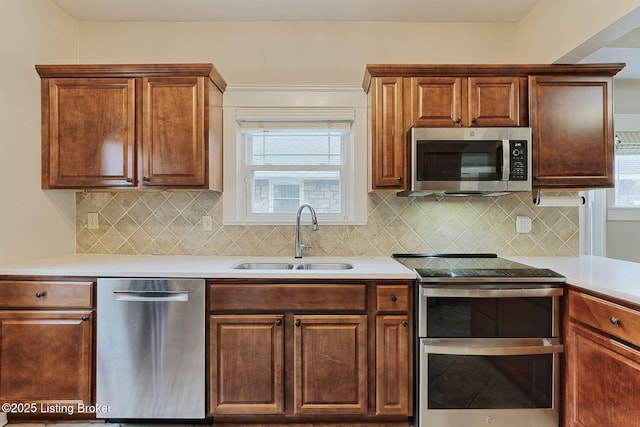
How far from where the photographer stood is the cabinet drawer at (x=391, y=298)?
1.86 m

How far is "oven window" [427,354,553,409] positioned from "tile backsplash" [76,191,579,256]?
91cm

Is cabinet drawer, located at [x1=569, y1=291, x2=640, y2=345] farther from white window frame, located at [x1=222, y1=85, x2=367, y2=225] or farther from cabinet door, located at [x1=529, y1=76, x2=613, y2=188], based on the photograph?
white window frame, located at [x1=222, y1=85, x2=367, y2=225]

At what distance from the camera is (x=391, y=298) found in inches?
73.4

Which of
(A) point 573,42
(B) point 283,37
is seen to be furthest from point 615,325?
(B) point 283,37

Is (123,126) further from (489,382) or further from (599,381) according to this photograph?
(599,381)

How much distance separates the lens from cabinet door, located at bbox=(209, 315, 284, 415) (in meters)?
1.86

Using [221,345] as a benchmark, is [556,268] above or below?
above

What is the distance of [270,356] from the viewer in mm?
1866

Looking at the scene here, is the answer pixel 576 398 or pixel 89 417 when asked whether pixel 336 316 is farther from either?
pixel 89 417

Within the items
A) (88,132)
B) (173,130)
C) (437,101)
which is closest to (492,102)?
(437,101)

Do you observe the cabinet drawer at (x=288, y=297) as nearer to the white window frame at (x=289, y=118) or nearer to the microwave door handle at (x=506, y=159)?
the white window frame at (x=289, y=118)

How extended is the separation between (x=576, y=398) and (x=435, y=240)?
119 cm

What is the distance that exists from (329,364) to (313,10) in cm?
238

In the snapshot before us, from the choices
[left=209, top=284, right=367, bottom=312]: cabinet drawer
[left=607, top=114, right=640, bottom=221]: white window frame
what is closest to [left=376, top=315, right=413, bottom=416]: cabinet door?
[left=209, top=284, right=367, bottom=312]: cabinet drawer
